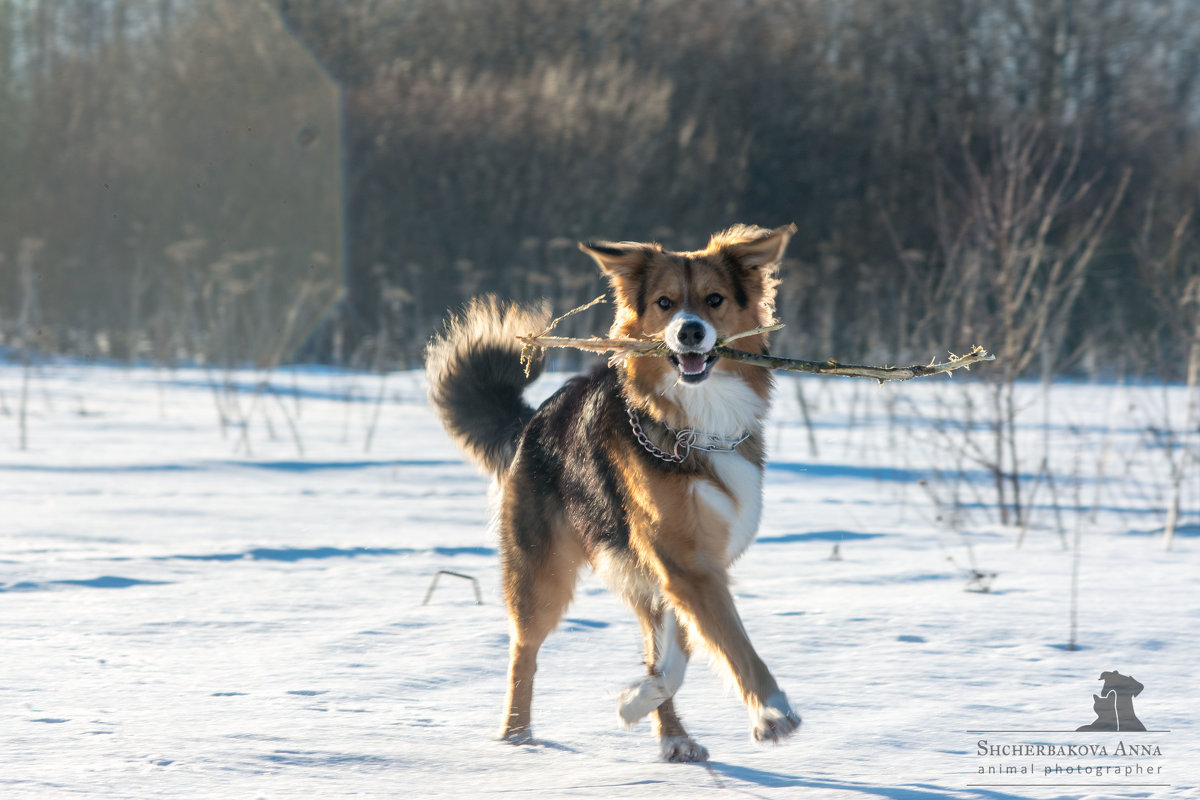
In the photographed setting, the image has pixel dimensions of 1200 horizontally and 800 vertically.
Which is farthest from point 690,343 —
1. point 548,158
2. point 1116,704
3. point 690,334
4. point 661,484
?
point 548,158

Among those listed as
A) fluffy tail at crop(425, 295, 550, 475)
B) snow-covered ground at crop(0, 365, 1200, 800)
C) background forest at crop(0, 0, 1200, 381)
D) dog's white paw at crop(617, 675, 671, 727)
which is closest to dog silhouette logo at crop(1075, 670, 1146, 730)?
snow-covered ground at crop(0, 365, 1200, 800)

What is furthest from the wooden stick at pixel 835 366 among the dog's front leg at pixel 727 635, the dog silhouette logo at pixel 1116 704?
the dog silhouette logo at pixel 1116 704

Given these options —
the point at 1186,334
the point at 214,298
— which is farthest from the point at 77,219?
the point at 1186,334

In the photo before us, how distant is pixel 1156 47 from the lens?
714 inches

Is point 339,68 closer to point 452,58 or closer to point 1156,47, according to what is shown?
point 452,58

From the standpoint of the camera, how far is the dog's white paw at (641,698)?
122 inches

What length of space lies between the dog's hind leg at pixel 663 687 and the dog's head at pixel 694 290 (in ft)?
2.44

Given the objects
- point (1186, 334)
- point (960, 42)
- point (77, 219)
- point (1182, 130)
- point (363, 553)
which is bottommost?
point (363, 553)

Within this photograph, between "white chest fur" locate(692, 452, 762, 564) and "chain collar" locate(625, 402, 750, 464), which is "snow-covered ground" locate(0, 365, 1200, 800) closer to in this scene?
"white chest fur" locate(692, 452, 762, 564)

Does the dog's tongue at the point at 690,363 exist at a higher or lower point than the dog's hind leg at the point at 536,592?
higher

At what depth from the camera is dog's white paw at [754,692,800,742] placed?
2832 millimetres

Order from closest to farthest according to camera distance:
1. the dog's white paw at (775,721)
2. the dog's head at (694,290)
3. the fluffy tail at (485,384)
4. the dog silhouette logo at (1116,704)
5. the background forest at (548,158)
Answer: the dog's white paw at (775,721)
the dog silhouette logo at (1116,704)
the dog's head at (694,290)
the fluffy tail at (485,384)
the background forest at (548,158)

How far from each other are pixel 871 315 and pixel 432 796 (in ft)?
43.2

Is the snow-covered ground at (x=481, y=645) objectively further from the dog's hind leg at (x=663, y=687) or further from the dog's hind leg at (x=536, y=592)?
the dog's hind leg at (x=536, y=592)
